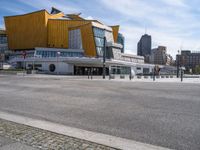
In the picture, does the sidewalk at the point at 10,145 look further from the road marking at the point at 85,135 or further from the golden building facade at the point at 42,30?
the golden building facade at the point at 42,30

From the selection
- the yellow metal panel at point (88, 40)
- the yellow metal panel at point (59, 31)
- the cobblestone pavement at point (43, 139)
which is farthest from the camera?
the yellow metal panel at point (59, 31)

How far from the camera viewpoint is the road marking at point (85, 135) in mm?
5246

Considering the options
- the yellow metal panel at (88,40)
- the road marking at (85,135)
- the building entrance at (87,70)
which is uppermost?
the yellow metal panel at (88,40)

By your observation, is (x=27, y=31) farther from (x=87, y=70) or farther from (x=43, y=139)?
(x=43, y=139)

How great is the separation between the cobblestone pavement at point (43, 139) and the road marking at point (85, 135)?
0.25 meters

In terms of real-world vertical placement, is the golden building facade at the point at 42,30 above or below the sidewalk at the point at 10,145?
above

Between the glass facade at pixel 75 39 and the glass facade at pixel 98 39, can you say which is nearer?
the glass facade at pixel 98 39

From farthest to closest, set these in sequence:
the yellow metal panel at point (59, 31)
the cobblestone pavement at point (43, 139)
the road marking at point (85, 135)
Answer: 1. the yellow metal panel at point (59, 31)
2. the road marking at point (85, 135)
3. the cobblestone pavement at point (43, 139)

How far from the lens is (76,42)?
9269 cm

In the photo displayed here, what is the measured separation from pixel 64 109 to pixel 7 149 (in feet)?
16.1

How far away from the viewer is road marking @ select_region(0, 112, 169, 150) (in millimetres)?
5246

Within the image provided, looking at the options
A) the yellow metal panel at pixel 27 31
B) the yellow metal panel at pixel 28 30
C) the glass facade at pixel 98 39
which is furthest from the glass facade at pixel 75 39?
the yellow metal panel at pixel 27 31

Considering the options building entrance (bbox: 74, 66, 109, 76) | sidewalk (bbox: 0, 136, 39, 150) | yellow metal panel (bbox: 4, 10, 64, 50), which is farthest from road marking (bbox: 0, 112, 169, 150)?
yellow metal panel (bbox: 4, 10, 64, 50)

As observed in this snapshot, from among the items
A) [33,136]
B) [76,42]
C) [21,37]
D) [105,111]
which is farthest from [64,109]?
[21,37]
